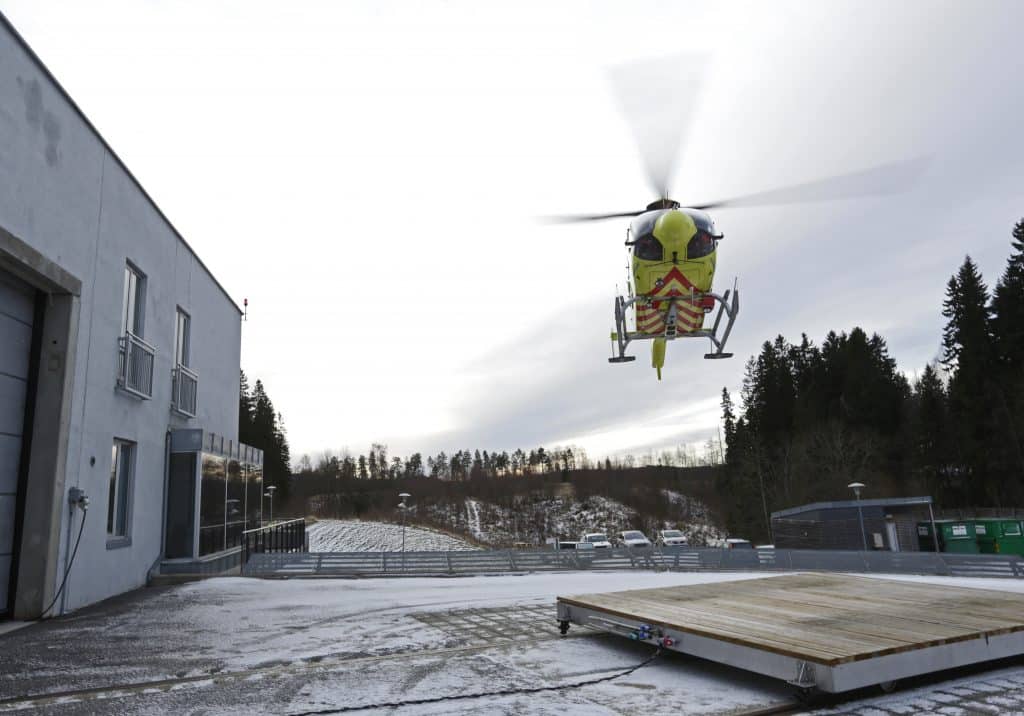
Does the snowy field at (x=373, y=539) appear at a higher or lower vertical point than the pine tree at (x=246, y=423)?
lower

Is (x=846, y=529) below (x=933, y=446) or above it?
below

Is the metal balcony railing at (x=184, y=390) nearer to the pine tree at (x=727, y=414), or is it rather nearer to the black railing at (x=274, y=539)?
the black railing at (x=274, y=539)

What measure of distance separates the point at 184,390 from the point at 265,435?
5911cm

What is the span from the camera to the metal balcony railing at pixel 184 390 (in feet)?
54.5

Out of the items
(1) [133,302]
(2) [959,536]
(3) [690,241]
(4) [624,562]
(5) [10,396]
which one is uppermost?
(3) [690,241]

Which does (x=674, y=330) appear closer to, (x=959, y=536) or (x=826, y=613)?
(x=826, y=613)

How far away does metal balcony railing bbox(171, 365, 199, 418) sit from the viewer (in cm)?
1661

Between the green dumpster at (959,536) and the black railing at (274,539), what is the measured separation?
23.9 meters

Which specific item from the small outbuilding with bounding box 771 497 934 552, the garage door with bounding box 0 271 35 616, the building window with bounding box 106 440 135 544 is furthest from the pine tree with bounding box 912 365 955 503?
the garage door with bounding box 0 271 35 616

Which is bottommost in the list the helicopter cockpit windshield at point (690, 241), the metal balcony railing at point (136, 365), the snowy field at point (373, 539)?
the snowy field at point (373, 539)

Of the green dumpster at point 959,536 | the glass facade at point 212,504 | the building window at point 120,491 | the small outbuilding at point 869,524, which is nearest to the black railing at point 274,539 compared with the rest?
the glass facade at point 212,504

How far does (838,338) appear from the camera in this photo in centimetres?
6712

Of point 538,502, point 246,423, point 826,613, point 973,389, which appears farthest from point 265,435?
point 826,613

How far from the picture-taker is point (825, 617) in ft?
21.7
